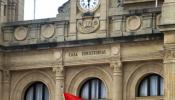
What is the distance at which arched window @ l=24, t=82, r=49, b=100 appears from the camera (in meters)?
52.7

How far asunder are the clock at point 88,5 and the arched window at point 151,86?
19.9ft

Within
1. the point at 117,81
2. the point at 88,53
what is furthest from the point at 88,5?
the point at 117,81

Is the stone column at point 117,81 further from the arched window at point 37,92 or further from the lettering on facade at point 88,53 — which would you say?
the arched window at point 37,92

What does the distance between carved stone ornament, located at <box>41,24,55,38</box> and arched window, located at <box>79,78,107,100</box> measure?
13.9ft

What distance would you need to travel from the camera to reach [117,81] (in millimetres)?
49344

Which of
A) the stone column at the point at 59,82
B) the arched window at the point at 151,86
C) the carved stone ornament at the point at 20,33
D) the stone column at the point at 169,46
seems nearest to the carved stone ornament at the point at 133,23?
the stone column at the point at 169,46

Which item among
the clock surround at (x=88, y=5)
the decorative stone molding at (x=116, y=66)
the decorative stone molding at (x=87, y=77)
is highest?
the clock surround at (x=88, y=5)

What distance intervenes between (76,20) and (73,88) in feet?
15.2

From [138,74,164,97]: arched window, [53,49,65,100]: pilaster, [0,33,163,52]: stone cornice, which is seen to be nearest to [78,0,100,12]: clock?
[0,33,163,52]: stone cornice

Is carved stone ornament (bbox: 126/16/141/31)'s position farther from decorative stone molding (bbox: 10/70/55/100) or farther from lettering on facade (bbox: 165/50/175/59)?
decorative stone molding (bbox: 10/70/55/100)

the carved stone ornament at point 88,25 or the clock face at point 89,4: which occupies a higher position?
the clock face at point 89,4

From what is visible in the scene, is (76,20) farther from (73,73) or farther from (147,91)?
(147,91)

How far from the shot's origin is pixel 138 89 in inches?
1956

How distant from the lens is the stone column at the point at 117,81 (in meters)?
49.3
